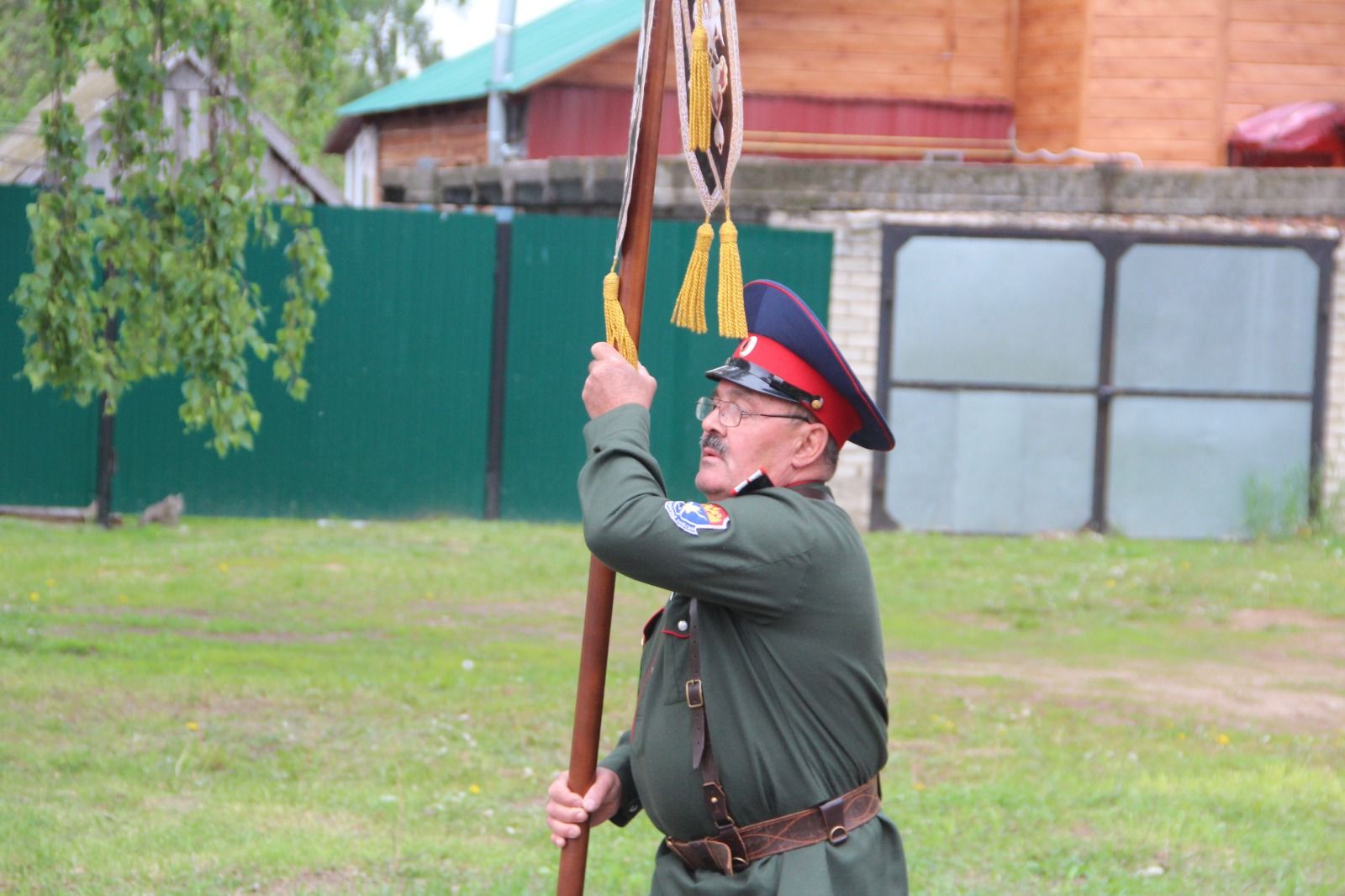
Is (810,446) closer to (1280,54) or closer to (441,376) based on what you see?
(441,376)

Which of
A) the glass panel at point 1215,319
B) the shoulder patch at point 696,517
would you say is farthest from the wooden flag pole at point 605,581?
the glass panel at point 1215,319

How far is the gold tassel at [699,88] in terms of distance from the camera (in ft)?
10.3

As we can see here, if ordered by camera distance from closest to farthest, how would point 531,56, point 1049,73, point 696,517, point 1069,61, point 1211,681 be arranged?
point 696,517, point 1211,681, point 1069,61, point 1049,73, point 531,56

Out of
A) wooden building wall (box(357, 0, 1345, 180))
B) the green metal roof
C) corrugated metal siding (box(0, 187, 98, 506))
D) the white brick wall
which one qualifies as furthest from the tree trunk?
the green metal roof

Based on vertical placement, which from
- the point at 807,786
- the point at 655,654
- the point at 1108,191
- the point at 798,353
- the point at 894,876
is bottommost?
the point at 894,876

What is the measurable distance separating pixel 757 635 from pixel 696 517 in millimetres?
285

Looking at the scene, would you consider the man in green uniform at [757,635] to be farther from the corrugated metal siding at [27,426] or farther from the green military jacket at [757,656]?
the corrugated metal siding at [27,426]

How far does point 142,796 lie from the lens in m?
5.72

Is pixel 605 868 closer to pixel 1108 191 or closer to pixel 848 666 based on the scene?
pixel 848 666

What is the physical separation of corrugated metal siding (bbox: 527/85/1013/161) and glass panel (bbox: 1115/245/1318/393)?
510 cm

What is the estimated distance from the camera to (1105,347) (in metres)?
13.0

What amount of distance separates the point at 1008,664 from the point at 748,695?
6135 mm

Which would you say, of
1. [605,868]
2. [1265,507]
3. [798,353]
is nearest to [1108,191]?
[1265,507]

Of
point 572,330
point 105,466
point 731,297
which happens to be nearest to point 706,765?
point 731,297
